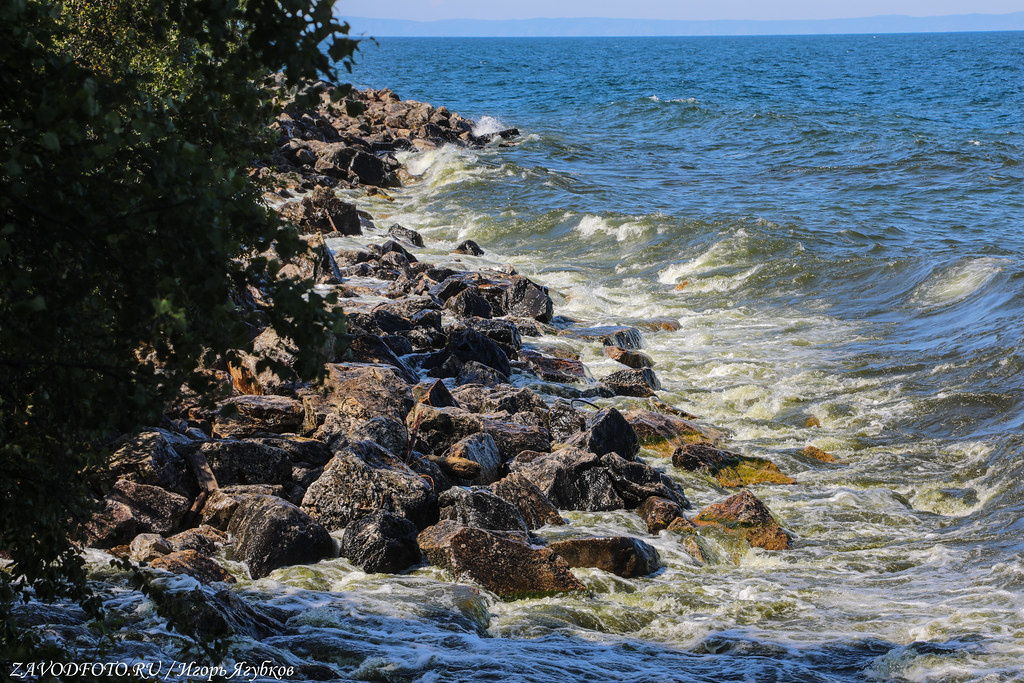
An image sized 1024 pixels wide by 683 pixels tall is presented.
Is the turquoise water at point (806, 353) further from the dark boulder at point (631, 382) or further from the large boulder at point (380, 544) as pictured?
the large boulder at point (380, 544)

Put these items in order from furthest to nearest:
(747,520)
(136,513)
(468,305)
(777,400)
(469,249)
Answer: (469,249) → (468,305) → (777,400) → (747,520) → (136,513)

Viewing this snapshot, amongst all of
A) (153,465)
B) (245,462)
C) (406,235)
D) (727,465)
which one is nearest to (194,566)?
(153,465)

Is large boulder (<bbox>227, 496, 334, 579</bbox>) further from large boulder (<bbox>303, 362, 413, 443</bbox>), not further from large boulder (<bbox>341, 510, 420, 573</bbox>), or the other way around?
large boulder (<bbox>303, 362, 413, 443</bbox>)

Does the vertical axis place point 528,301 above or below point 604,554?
above

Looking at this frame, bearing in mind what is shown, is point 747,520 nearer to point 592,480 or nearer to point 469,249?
point 592,480

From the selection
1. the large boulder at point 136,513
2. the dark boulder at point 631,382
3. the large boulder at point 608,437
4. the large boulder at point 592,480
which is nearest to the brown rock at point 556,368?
the dark boulder at point 631,382

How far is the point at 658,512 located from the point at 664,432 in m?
2.48

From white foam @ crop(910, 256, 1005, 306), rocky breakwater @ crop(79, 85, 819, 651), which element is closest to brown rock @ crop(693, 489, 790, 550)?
rocky breakwater @ crop(79, 85, 819, 651)

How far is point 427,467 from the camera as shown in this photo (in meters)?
9.05

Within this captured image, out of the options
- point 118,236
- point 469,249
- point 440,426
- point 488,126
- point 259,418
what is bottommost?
point 440,426

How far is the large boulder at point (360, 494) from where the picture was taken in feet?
26.3

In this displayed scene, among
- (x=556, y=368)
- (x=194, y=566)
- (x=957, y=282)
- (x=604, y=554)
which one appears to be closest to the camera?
(x=194, y=566)

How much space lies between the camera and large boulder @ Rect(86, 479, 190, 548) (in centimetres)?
703

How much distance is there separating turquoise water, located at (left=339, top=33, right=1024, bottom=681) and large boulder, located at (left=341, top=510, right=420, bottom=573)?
3.10ft
